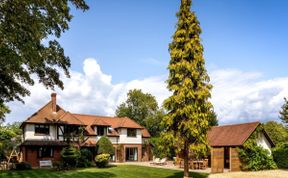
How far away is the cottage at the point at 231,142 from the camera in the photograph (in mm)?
30109

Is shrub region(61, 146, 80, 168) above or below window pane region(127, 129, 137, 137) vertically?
below

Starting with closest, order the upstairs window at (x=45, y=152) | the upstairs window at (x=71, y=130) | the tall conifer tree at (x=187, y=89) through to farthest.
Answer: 1. the tall conifer tree at (x=187, y=89)
2. the upstairs window at (x=45, y=152)
3. the upstairs window at (x=71, y=130)

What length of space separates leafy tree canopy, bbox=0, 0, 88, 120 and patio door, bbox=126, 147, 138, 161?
33.3 meters

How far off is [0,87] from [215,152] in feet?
69.4

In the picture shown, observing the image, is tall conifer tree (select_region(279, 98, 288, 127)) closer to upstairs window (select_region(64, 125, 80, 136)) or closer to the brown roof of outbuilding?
the brown roof of outbuilding

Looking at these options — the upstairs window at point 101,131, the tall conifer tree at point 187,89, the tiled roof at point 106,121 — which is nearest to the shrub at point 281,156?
the tall conifer tree at point 187,89

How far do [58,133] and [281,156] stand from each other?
28.5 meters

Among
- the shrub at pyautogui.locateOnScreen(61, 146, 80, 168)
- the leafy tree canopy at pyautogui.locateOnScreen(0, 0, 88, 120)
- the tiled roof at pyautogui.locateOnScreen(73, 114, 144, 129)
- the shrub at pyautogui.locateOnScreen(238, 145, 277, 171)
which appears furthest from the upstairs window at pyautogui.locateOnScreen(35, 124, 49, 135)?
the shrub at pyautogui.locateOnScreen(238, 145, 277, 171)

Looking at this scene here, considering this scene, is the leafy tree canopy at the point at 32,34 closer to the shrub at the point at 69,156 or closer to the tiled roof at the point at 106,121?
the shrub at the point at 69,156

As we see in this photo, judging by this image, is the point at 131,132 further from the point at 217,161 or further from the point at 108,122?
the point at 217,161

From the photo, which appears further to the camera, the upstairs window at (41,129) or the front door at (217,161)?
the upstairs window at (41,129)

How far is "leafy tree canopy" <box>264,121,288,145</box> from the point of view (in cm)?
5141

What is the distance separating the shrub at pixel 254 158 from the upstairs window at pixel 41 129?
2485 cm

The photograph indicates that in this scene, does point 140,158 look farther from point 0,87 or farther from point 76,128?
point 0,87
